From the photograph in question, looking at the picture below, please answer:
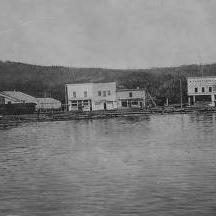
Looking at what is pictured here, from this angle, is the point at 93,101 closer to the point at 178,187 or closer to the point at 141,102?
the point at 141,102

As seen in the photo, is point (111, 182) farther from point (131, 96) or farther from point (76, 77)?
point (76, 77)

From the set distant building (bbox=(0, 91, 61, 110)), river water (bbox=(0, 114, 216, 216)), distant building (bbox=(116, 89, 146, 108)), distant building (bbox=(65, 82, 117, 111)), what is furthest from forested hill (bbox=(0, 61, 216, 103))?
river water (bbox=(0, 114, 216, 216))

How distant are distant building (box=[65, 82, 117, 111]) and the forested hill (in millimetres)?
20327

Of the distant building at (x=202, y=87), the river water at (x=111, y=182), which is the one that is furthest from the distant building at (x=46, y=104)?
the river water at (x=111, y=182)

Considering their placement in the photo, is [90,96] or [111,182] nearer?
[111,182]

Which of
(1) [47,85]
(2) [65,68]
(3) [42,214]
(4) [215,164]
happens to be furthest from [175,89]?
(3) [42,214]

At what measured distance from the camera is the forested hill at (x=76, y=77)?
123 meters

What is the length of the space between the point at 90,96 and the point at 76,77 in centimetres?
9852

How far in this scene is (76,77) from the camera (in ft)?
608

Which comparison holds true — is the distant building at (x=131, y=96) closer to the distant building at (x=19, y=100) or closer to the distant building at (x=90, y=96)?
the distant building at (x=90, y=96)

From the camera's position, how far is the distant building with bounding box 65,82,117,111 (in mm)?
87562

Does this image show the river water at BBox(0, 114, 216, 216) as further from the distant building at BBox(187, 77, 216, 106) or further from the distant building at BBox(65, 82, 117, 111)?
the distant building at BBox(187, 77, 216, 106)

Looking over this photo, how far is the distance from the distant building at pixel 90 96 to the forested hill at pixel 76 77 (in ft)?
66.7

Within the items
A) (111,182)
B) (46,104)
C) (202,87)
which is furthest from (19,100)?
(111,182)
